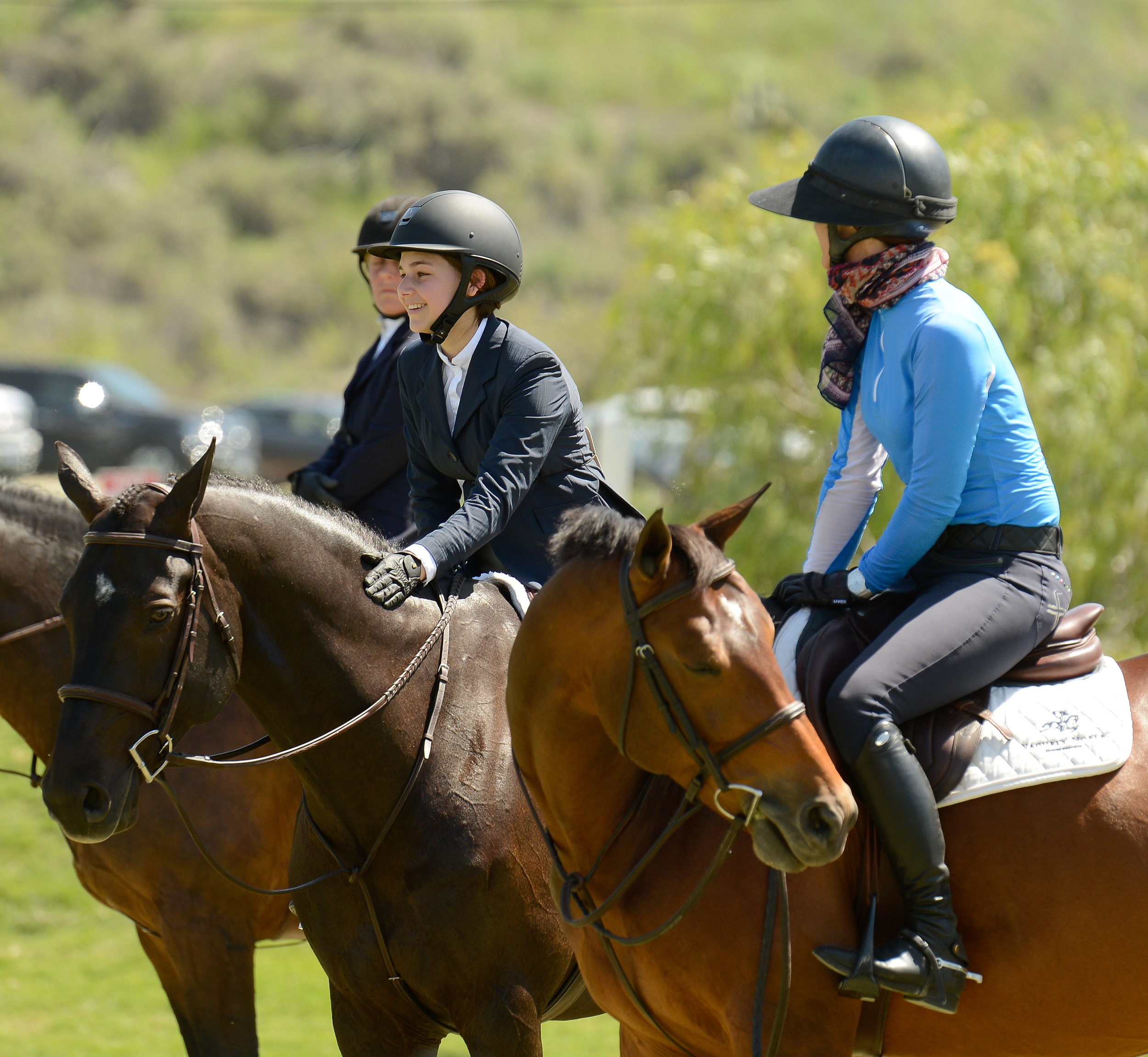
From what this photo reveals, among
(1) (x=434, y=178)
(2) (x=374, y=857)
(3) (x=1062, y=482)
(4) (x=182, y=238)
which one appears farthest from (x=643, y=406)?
(1) (x=434, y=178)

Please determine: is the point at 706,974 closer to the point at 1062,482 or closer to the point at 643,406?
the point at 1062,482

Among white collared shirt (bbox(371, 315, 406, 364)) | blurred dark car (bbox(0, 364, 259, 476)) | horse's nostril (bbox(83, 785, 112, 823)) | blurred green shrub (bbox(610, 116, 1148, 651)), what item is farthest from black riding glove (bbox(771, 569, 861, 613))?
blurred dark car (bbox(0, 364, 259, 476))

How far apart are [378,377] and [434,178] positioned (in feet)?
139

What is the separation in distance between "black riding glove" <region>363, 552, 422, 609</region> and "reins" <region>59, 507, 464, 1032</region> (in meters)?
0.26

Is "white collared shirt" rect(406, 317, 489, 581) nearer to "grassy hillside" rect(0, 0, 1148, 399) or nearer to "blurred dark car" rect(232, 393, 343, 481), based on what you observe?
"blurred dark car" rect(232, 393, 343, 481)

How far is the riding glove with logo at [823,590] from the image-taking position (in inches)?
129

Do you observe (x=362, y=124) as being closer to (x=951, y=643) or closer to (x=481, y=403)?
(x=481, y=403)

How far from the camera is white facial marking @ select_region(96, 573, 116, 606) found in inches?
119

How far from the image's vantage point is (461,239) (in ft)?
12.2

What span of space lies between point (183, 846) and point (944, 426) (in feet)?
9.67

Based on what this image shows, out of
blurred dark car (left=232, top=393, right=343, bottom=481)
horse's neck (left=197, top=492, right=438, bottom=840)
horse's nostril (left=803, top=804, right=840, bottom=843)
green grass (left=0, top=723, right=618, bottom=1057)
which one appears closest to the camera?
horse's nostril (left=803, top=804, right=840, bottom=843)

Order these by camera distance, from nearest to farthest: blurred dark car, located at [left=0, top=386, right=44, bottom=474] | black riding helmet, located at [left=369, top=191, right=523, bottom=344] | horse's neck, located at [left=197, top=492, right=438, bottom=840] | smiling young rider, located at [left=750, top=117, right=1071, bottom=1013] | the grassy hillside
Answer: smiling young rider, located at [left=750, top=117, right=1071, bottom=1013] → horse's neck, located at [left=197, top=492, right=438, bottom=840] → black riding helmet, located at [left=369, top=191, right=523, bottom=344] → blurred dark car, located at [left=0, top=386, right=44, bottom=474] → the grassy hillside

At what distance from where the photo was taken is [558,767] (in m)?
3.10

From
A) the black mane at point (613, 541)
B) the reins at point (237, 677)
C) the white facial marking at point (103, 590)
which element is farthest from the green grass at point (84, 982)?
the black mane at point (613, 541)
